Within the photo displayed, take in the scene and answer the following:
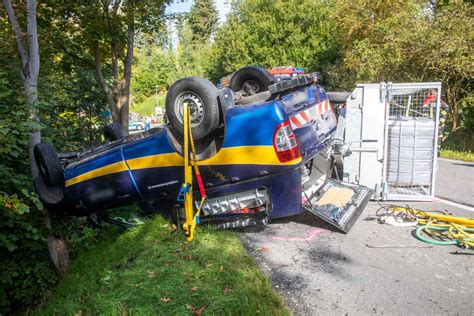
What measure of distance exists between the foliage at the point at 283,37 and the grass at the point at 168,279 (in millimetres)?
20176

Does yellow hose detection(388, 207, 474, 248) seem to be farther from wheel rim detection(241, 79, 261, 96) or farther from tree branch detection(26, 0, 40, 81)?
tree branch detection(26, 0, 40, 81)

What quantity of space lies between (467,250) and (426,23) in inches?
395

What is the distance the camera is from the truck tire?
14.4ft

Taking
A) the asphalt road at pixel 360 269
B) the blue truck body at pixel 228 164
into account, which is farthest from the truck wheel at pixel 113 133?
the asphalt road at pixel 360 269

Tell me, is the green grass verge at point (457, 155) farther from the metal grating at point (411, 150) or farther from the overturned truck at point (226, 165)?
the overturned truck at point (226, 165)

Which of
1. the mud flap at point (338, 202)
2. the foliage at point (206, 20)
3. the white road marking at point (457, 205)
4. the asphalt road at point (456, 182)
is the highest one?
the foliage at point (206, 20)

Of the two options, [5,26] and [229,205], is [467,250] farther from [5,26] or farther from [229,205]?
[5,26]

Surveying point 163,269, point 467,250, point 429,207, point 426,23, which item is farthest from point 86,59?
point 426,23

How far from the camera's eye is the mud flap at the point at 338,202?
417 centimetres

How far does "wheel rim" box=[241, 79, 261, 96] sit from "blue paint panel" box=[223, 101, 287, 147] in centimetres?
177

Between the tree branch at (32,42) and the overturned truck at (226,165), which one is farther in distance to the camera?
the tree branch at (32,42)

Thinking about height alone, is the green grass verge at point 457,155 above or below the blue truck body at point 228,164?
below

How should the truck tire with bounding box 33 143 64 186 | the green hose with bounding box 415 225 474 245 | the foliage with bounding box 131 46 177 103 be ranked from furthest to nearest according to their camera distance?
the foliage with bounding box 131 46 177 103
the truck tire with bounding box 33 143 64 186
the green hose with bounding box 415 225 474 245

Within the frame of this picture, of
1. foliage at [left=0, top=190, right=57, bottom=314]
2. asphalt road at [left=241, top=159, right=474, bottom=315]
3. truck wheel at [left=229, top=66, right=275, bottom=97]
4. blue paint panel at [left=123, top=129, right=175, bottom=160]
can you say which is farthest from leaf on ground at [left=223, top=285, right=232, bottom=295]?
truck wheel at [left=229, top=66, right=275, bottom=97]
